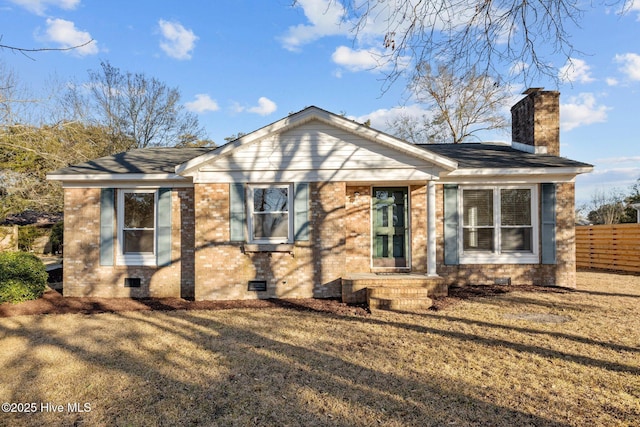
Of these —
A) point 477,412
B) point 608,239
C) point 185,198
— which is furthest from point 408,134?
point 477,412

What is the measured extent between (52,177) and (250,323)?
6.36m

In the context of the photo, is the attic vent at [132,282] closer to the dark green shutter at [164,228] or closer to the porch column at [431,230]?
the dark green shutter at [164,228]

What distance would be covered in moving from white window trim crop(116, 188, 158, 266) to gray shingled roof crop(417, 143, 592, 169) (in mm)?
6935

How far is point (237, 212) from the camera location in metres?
8.75

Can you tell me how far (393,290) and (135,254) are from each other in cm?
638

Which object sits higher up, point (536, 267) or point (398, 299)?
point (536, 267)

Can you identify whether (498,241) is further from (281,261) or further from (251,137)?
(251,137)

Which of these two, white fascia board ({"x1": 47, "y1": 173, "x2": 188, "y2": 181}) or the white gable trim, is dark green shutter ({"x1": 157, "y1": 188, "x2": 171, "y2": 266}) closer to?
white fascia board ({"x1": 47, "y1": 173, "x2": 188, "y2": 181})

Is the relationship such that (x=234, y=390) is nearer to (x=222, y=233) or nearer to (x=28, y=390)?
(x=28, y=390)

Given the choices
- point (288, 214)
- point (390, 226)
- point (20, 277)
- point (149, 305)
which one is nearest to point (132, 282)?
point (149, 305)

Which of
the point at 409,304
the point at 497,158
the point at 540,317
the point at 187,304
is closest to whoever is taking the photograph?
the point at 540,317

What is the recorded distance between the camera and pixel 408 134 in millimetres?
29172

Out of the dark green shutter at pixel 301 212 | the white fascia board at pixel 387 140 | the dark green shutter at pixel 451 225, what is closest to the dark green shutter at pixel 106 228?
the dark green shutter at pixel 301 212

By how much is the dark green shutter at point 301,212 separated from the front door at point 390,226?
1.94m
